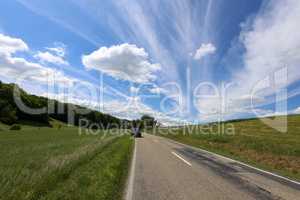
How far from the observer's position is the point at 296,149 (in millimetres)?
19703

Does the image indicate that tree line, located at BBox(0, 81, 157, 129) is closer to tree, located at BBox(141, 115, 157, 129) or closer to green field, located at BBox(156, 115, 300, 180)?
tree, located at BBox(141, 115, 157, 129)

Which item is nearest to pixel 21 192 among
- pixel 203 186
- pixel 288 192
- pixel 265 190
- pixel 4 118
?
pixel 203 186

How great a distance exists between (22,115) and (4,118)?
21.3m

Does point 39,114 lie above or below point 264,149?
above

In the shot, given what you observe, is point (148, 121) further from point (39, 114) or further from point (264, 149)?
point (264, 149)

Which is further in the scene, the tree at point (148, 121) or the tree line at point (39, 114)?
the tree at point (148, 121)

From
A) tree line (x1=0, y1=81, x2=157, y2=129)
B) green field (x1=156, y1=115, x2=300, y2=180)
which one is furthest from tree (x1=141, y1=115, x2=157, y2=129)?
green field (x1=156, y1=115, x2=300, y2=180)

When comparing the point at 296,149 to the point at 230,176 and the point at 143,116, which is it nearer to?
the point at 230,176

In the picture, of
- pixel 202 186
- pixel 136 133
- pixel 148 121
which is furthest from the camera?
pixel 148 121

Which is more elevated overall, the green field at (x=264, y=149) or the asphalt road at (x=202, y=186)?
the asphalt road at (x=202, y=186)

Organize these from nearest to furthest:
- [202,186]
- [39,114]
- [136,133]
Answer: [202,186] < [136,133] < [39,114]

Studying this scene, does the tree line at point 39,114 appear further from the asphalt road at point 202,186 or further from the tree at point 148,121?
the asphalt road at point 202,186

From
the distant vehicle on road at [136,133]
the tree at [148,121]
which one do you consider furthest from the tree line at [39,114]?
the distant vehicle on road at [136,133]

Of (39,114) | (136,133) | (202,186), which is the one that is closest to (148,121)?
(39,114)
